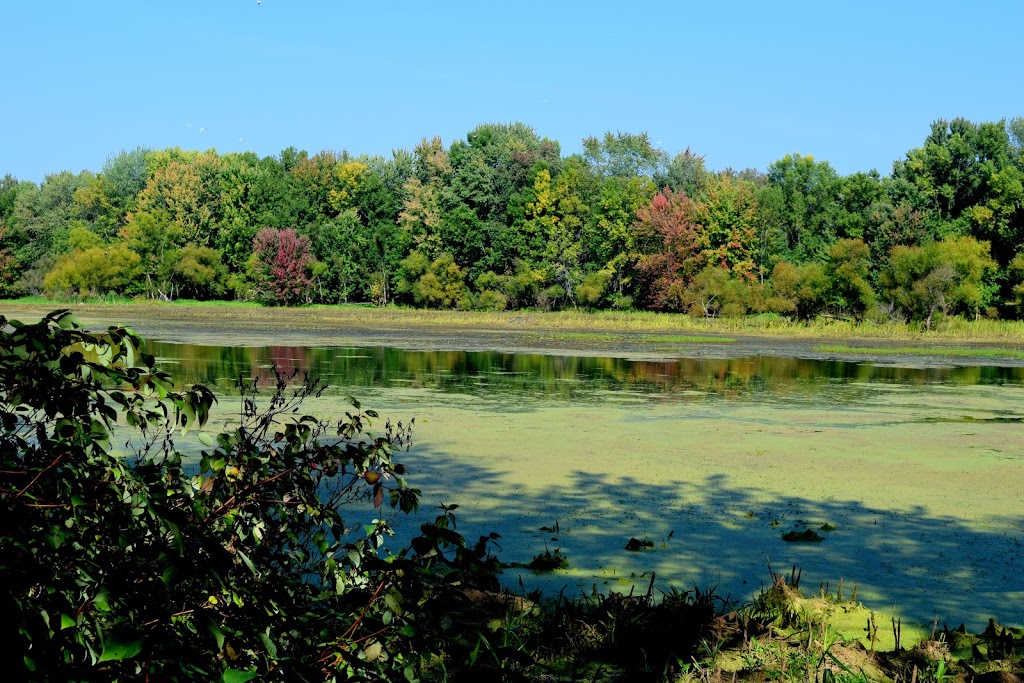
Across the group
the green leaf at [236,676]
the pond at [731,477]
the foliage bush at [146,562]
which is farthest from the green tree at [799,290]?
the green leaf at [236,676]

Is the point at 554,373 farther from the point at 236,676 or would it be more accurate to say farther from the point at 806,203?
the point at 806,203

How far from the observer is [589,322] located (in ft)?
157

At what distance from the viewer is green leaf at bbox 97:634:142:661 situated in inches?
80.8

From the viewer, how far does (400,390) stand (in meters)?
17.5

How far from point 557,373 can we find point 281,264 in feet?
153

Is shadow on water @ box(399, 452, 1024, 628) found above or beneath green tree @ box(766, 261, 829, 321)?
beneath

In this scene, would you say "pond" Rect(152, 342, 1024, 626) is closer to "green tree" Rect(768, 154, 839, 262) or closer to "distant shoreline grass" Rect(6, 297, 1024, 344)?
"distant shoreline grass" Rect(6, 297, 1024, 344)

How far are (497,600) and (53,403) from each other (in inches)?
101

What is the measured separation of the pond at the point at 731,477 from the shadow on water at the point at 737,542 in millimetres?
21

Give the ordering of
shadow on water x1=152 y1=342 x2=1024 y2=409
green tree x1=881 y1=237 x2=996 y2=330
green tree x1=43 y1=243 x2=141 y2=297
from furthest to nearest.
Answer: green tree x1=43 y1=243 x2=141 y2=297, green tree x1=881 y1=237 x2=996 y2=330, shadow on water x1=152 y1=342 x2=1024 y2=409

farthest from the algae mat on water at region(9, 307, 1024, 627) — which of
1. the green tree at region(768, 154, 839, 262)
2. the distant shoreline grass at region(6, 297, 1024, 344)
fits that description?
the green tree at region(768, 154, 839, 262)

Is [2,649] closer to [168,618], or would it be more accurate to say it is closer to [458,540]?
[168,618]

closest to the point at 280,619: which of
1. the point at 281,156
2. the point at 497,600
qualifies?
the point at 497,600

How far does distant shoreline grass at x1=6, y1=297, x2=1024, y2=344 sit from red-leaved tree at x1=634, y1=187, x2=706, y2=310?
141cm
